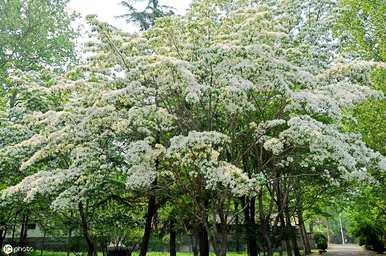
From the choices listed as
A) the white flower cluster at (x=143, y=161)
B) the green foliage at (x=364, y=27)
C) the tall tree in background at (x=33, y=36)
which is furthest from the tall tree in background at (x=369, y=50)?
the tall tree in background at (x=33, y=36)

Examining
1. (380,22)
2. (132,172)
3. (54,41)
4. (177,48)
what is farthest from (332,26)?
(54,41)

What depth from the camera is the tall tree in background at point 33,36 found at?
2822cm

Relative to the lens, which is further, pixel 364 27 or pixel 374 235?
pixel 374 235

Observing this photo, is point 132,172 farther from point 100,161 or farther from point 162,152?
point 100,161

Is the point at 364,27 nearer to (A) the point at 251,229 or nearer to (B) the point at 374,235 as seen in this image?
(A) the point at 251,229

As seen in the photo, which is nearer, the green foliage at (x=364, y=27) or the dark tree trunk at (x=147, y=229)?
the dark tree trunk at (x=147, y=229)

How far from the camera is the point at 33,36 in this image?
29.4 m

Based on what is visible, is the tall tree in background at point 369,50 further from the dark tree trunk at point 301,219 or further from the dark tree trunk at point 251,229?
the dark tree trunk at point 251,229

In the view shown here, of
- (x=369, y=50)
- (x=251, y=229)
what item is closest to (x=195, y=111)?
(x=251, y=229)

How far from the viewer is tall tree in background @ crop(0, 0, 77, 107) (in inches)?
1111

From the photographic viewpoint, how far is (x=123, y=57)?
10461 mm

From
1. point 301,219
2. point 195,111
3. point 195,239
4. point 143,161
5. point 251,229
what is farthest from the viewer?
point 301,219

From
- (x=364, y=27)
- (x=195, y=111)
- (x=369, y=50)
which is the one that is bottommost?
(x=195, y=111)

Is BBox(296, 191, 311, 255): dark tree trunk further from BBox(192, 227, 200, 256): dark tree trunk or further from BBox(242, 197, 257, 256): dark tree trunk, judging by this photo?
BBox(192, 227, 200, 256): dark tree trunk
